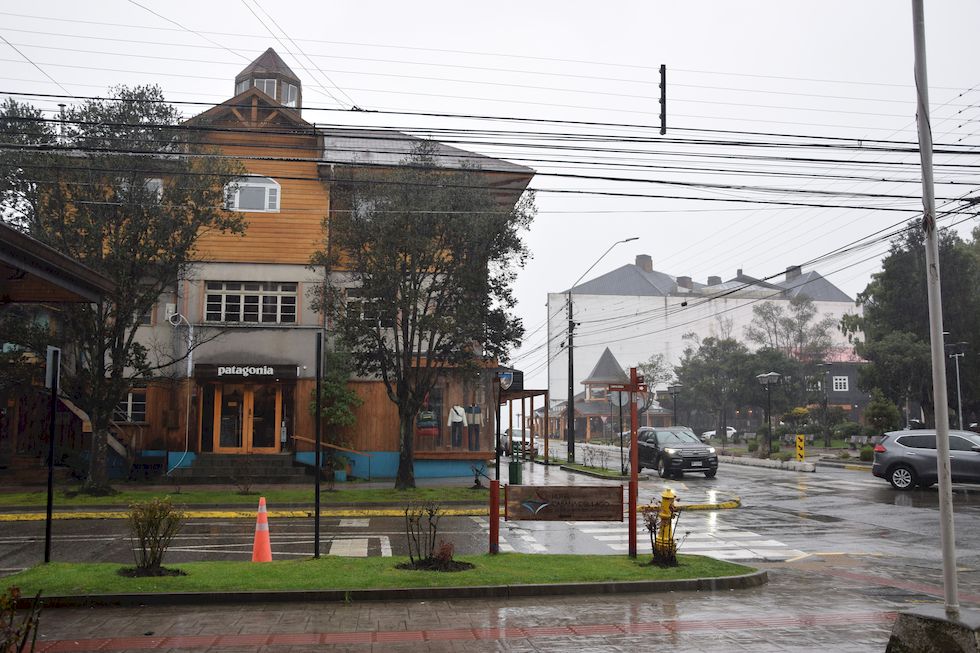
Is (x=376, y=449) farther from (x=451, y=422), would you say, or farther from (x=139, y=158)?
(x=139, y=158)

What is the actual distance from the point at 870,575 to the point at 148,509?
32.7ft

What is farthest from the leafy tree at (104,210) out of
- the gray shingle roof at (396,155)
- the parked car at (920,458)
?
the parked car at (920,458)

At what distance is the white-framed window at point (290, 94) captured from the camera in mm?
39256

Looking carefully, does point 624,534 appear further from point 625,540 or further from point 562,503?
point 562,503

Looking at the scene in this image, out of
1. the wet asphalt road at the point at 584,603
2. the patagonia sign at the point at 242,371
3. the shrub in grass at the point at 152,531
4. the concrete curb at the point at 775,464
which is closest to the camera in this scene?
the wet asphalt road at the point at 584,603

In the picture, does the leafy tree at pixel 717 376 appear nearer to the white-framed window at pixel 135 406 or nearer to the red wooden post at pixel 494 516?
the white-framed window at pixel 135 406

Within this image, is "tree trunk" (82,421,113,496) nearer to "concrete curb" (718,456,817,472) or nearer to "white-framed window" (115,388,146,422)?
"white-framed window" (115,388,146,422)

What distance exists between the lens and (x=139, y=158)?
22.3m

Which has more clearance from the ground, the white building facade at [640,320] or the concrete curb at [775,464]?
the white building facade at [640,320]

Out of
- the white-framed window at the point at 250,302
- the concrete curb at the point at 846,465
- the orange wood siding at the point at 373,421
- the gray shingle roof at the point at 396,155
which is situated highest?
the gray shingle roof at the point at 396,155

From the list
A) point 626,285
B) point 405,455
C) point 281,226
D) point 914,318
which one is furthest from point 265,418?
point 626,285

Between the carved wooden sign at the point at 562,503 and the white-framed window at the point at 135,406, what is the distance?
69.1 ft

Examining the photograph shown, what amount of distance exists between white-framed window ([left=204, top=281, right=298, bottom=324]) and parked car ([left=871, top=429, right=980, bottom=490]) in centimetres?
1977

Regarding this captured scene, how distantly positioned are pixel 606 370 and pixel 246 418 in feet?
207
